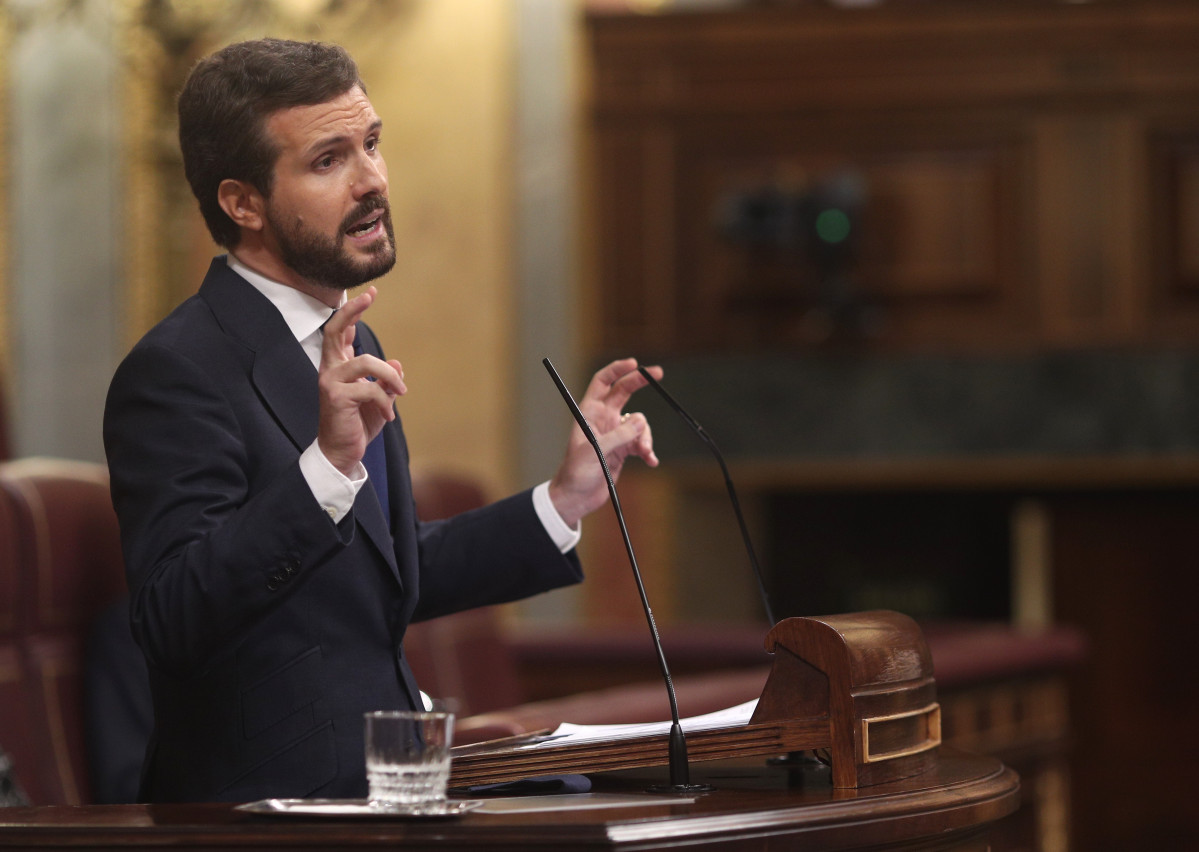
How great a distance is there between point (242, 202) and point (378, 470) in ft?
0.93

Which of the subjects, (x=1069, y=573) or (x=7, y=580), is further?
(x=1069, y=573)

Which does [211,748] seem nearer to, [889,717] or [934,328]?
[889,717]

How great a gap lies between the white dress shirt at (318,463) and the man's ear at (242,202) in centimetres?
6

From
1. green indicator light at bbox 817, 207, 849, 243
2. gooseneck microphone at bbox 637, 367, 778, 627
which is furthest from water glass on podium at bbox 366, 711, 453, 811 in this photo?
green indicator light at bbox 817, 207, 849, 243

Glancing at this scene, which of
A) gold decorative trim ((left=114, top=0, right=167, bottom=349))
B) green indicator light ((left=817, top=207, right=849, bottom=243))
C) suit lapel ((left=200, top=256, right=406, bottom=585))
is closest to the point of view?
suit lapel ((left=200, top=256, right=406, bottom=585))

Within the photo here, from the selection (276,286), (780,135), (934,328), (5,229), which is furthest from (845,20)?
(276,286)

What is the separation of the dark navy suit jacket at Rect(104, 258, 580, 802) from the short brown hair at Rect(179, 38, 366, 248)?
111 mm

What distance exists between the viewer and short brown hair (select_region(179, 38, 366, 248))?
1.50 m

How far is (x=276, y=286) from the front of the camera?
1.55 m

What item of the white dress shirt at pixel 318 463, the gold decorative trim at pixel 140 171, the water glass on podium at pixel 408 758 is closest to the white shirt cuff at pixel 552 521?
the white dress shirt at pixel 318 463

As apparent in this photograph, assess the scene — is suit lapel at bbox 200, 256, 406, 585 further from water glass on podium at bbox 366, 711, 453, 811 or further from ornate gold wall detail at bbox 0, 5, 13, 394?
ornate gold wall detail at bbox 0, 5, 13, 394

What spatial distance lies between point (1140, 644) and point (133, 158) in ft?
12.5

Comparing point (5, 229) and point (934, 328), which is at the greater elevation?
point (5, 229)

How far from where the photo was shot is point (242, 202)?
1530mm
